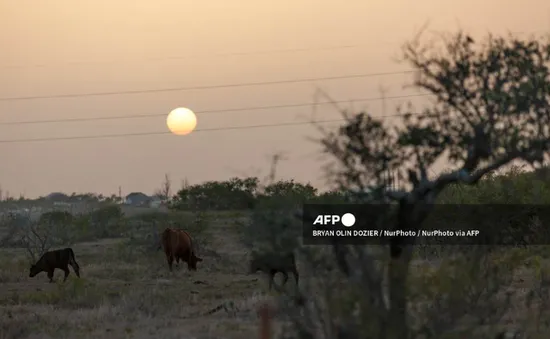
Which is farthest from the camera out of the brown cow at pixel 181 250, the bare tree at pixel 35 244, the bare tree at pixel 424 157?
the bare tree at pixel 35 244

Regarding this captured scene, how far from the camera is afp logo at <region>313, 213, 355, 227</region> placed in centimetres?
905

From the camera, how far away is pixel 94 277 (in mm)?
24172

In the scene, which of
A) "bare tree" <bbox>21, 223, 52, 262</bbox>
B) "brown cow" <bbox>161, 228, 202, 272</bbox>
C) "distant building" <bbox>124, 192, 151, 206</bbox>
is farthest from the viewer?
"distant building" <bbox>124, 192, 151, 206</bbox>

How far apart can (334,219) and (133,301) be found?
8.58 meters

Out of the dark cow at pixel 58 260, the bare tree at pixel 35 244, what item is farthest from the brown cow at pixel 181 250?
the bare tree at pixel 35 244

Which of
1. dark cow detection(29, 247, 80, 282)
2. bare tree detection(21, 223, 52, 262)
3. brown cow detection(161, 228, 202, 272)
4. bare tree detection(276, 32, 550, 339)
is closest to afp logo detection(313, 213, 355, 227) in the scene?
bare tree detection(276, 32, 550, 339)

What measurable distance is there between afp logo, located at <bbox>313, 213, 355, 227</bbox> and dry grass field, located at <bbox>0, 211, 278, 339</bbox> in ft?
12.7

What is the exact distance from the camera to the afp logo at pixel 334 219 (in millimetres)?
9055

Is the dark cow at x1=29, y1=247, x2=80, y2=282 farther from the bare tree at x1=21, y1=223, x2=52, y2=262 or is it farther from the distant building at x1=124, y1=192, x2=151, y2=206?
the distant building at x1=124, y1=192, x2=151, y2=206

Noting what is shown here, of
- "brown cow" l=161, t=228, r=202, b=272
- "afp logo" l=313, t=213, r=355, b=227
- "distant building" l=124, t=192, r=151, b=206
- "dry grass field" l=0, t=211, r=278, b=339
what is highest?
"distant building" l=124, t=192, r=151, b=206

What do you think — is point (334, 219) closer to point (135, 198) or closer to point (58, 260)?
point (58, 260)

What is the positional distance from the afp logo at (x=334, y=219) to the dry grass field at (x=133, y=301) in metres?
3.89

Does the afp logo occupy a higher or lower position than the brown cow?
lower

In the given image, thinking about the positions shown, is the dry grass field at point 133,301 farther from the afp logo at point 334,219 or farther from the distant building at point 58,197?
the distant building at point 58,197
